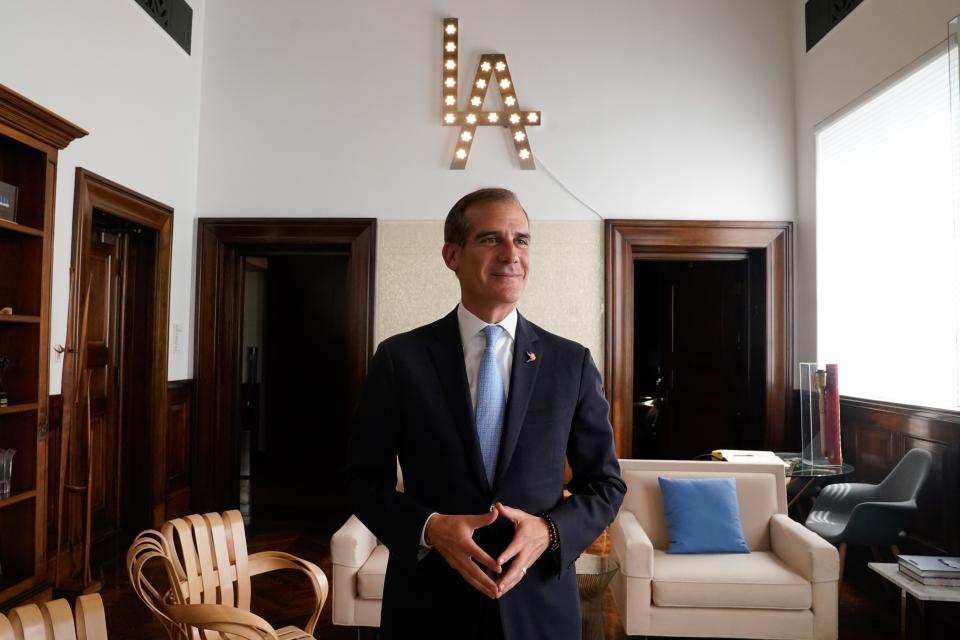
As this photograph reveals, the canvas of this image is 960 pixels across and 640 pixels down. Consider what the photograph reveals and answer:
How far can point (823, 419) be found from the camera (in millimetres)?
3973

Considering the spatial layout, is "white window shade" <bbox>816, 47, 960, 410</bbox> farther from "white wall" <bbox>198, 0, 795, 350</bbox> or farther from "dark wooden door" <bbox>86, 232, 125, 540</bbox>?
"dark wooden door" <bbox>86, 232, 125, 540</bbox>

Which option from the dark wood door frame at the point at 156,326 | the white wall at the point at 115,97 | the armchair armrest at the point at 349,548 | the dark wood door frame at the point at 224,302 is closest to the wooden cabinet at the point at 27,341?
the white wall at the point at 115,97

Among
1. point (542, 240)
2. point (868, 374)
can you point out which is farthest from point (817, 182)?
point (542, 240)

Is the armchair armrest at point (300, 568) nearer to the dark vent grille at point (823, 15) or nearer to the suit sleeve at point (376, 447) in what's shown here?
the suit sleeve at point (376, 447)

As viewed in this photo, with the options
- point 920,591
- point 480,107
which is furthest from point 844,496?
point 480,107

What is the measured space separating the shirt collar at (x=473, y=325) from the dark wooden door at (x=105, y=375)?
144 inches

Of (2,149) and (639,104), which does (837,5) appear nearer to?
(639,104)

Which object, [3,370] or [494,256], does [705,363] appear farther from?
[494,256]

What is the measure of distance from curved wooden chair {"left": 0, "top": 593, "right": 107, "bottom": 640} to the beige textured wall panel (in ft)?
12.1

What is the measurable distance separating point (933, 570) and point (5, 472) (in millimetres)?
3798

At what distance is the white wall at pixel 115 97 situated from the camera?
3430mm

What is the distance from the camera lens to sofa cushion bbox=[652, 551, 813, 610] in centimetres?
288

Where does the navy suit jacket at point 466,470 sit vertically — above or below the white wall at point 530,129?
below

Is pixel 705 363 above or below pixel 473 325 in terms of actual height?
below
